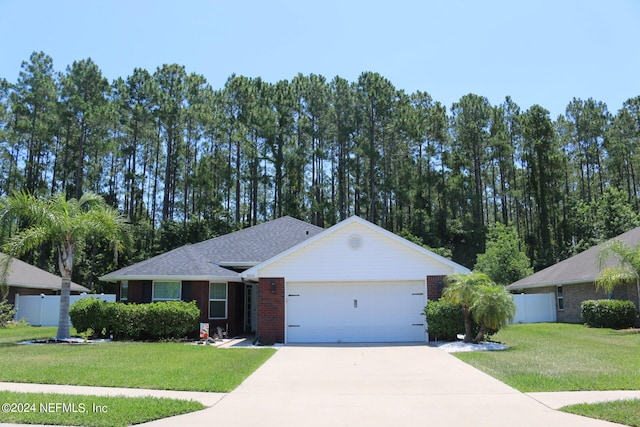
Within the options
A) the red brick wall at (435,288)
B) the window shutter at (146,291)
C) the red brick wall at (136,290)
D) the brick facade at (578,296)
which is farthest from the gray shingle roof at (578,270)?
the red brick wall at (136,290)

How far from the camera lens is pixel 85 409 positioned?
7.60 m

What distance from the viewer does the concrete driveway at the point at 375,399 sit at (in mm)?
7262

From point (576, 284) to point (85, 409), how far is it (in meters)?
24.7

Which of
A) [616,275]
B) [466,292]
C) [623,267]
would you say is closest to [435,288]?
[466,292]

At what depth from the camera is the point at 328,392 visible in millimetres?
9461

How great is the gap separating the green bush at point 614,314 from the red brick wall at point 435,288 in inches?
330

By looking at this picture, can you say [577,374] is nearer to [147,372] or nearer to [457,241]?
[147,372]

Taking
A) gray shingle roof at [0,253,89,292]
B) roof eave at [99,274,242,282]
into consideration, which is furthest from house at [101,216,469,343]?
gray shingle roof at [0,253,89,292]

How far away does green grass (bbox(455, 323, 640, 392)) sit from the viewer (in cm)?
A: 964

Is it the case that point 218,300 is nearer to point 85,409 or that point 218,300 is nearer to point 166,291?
point 166,291

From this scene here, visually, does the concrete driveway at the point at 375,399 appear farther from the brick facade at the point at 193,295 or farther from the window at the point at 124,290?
the window at the point at 124,290

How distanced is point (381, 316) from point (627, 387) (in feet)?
34.0

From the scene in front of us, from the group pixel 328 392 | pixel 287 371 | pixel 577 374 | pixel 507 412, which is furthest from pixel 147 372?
pixel 577 374

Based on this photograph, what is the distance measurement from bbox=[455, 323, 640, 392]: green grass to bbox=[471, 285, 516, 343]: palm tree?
3.03 feet
